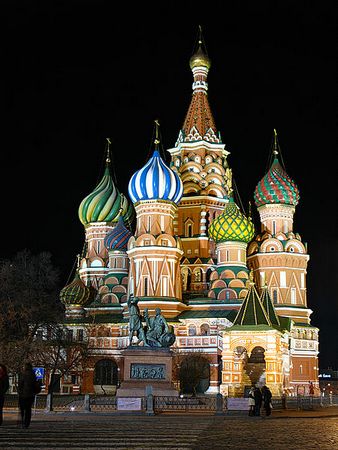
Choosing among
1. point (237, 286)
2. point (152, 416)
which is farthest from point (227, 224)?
point (152, 416)

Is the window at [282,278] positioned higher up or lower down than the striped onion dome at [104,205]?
lower down

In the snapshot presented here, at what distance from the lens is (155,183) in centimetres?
5931

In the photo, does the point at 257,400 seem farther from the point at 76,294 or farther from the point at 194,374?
the point at 76,294

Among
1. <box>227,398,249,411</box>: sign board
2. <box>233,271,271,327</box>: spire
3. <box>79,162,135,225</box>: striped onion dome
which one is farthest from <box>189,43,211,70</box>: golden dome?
<box>227,398,249,411</box>: sign board

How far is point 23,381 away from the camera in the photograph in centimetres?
1694

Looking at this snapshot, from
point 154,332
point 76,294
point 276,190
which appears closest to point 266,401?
point 154,332

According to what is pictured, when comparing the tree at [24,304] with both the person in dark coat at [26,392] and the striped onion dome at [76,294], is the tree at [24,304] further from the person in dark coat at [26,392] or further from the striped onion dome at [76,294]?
the person in dark coat at [26,392]

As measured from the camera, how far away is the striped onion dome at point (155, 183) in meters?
59.4

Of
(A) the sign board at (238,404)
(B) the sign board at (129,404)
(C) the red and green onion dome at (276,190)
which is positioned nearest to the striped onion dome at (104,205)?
(C) the red and green onion dome at (276,190)

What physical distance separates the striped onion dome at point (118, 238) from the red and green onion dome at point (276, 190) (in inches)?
496

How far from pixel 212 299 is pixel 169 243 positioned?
5.89 meters

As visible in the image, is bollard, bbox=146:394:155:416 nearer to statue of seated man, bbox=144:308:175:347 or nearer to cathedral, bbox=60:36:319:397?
statue of seated man, bbox=144:308:175:347

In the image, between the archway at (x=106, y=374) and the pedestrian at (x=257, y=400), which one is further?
the archway at (x=106, y=374)

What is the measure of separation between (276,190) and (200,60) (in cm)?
1765
